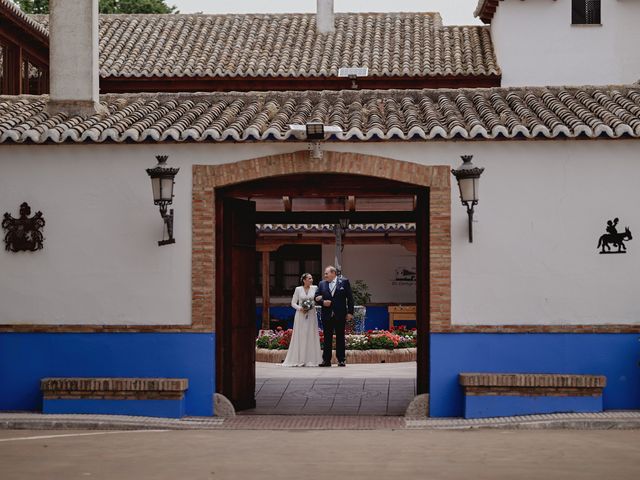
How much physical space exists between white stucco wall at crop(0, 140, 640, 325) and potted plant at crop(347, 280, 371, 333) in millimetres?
12906

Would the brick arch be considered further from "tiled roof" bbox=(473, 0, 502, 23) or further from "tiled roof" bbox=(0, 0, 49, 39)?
"tiled roof" bbox=(473, 0, 502, 23)

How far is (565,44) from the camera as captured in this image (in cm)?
2727

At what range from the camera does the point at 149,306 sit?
46.5ft

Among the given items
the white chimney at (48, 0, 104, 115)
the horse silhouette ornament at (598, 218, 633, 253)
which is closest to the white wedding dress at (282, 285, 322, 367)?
the white chimney at (48, 0, 104, 115)

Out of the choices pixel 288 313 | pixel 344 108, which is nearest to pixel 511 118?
pixel 344 108

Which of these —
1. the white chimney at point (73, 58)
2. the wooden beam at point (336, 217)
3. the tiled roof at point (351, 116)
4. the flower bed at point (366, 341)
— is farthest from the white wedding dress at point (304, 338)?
the white chimney at point (73, 58)

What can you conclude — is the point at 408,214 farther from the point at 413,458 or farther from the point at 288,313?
the point at 288,313

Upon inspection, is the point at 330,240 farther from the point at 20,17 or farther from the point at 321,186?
the point at 321,186

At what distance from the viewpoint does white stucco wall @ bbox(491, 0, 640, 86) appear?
27.1m

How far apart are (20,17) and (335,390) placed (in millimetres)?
10785

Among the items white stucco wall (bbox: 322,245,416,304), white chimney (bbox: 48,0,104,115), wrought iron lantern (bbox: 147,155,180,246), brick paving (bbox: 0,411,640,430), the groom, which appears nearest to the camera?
brick paving (bbox: 0,411,640,430)

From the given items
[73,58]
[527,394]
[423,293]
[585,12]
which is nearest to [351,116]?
[423,293]

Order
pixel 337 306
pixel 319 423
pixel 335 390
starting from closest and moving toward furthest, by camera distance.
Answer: pixel 319 423, pixel 335 390, pixel 337 306

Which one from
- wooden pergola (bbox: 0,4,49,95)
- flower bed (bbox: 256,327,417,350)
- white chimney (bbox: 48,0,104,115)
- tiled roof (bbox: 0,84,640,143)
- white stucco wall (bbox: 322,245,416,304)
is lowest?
flower bed (bbox: 256,327,417,350)
